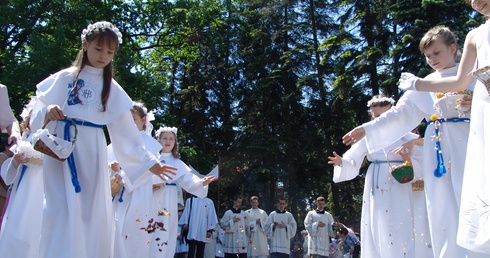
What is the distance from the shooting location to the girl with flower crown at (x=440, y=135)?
4789mm

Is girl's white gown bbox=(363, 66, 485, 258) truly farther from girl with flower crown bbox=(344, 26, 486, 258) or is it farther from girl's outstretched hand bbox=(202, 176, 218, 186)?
girl's outstretched hand bbox=(202, 176, 218, 186)

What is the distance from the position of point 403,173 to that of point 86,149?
10.7ft

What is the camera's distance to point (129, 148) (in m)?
5.09

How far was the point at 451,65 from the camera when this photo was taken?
5359mm

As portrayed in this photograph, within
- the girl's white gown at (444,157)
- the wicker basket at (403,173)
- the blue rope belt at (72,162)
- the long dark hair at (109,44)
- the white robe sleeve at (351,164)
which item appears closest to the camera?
the blue rope belt at (72,162)

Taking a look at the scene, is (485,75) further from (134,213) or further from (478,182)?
(134,213)

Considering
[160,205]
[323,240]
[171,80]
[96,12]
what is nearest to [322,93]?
[171,80]

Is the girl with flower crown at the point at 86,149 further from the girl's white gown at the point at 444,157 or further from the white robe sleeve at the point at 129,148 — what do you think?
the girl's white gown at the point at 444,157

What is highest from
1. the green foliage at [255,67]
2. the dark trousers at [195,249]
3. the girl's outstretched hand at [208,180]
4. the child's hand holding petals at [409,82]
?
the green foliage at [255,67]

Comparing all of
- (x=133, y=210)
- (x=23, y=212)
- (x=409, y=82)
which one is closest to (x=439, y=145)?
(x=409, y=82)

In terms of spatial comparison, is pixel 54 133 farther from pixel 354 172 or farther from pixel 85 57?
pixel 354 172

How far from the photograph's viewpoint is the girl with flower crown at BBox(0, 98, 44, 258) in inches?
222

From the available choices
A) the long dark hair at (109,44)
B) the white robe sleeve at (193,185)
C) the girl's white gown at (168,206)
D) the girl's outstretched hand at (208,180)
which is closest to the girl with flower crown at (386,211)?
the girl's outstretched hand at (208,180)

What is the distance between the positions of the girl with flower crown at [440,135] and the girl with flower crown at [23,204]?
315 cm
